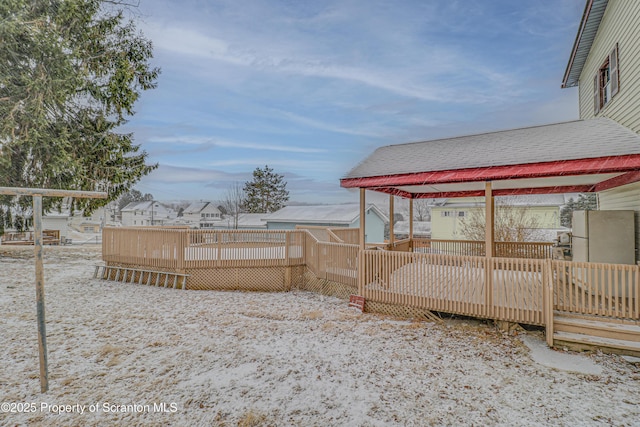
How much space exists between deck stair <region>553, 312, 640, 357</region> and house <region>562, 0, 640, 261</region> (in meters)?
2.18

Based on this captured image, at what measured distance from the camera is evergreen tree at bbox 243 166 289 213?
4234 cm

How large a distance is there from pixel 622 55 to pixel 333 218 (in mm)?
16287

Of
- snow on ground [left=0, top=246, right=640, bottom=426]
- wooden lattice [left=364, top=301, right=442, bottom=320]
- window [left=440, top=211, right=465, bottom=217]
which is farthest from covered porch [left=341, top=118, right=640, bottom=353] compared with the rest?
window [left=440, top=211, right=465, bottom=217]

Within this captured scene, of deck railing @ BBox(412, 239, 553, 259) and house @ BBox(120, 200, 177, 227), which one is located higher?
house @ BBox(120, 200, 177, 227)

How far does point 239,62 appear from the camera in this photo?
19.4 meters

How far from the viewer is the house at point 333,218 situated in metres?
21.3

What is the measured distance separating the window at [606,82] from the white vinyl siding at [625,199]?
2.19 metres

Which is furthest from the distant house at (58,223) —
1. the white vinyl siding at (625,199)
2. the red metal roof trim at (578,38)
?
the white vinyl siding at (625,199)

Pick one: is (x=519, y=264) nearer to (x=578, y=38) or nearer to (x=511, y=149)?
(x=511, y=149)

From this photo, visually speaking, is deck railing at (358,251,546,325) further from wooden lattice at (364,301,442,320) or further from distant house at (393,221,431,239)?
distant house at (393,221,431,239)

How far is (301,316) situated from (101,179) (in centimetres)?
1049

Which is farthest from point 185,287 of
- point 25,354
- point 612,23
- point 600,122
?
point 612,23

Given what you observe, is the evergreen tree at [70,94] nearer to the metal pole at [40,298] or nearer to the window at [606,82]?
the metal pole at [40,298]

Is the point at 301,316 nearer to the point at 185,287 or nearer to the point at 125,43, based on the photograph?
the point at 185,287
